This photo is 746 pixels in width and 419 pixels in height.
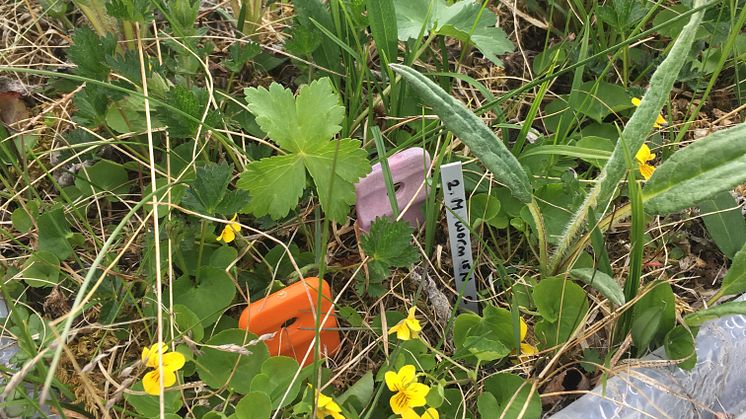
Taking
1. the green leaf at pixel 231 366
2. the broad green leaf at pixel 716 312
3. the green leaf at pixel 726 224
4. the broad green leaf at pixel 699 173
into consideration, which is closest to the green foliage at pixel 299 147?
the green leaf at pixel 231 366

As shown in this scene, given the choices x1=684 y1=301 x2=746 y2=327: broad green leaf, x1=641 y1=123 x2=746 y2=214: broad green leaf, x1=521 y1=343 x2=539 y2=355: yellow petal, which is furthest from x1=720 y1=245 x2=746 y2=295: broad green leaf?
x1=521 y1=343 x2=539 y2=355: yellow petal

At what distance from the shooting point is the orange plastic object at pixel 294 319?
1120mm

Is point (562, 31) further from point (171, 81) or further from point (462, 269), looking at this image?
point (171, 81)

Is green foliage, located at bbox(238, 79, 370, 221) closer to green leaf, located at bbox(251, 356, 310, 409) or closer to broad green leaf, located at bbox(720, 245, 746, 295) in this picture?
green leaf, located at bbox(251, 356, 310, 409)

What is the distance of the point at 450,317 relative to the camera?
121cm

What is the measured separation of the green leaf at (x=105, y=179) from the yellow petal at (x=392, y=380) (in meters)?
0.72

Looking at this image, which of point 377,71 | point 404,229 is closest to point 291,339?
point 404,229

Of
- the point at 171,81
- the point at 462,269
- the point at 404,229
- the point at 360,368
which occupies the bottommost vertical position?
the point at 360,368

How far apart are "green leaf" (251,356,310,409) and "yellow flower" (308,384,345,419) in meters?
0.05

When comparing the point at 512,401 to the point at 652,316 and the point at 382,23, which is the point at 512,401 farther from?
the point at 382,23

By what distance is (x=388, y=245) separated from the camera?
45.6 inches

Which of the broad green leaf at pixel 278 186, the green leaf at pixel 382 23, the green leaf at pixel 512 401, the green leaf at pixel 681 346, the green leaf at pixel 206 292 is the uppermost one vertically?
the green leaf at pixel 382 23

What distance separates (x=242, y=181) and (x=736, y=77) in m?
1.15

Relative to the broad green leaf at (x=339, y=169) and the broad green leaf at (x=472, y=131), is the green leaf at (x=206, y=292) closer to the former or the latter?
the broad green leaf at (x=339, y=169)
